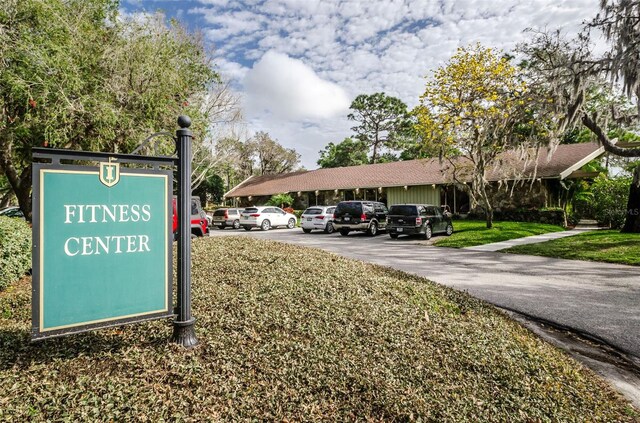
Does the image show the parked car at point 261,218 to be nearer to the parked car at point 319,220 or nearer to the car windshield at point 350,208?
the parked car at point 319,220

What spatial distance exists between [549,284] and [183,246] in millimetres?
7930

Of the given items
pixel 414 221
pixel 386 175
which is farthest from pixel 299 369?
pixel 386 175

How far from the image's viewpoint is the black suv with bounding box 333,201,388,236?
20.1 meters

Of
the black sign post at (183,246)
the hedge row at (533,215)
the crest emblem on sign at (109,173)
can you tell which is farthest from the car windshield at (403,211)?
the crest emblem on sign at (109,173)

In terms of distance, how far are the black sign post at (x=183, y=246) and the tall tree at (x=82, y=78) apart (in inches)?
337

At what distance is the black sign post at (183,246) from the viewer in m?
3.29

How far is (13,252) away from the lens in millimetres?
6227

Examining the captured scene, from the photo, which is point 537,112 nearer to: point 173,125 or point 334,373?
point 173,125

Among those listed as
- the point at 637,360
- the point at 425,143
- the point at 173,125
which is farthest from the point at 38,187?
the point at 425,143

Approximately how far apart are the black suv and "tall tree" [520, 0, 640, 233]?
987 cm

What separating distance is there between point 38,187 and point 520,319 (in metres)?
6.21

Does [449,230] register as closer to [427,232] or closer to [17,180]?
[427,232]

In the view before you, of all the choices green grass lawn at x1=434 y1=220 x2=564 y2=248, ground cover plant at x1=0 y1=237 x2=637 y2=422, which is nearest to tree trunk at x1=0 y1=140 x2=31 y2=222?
ground cover plant at x1=0 y1=237 x2=637 y2=422

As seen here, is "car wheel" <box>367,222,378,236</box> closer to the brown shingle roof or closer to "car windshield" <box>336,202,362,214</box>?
"car windshield" <box>336,202,362,214</box>
